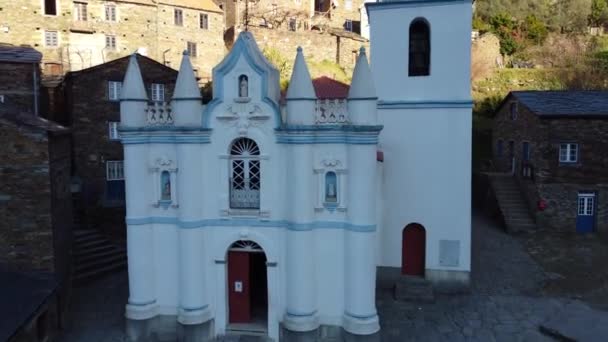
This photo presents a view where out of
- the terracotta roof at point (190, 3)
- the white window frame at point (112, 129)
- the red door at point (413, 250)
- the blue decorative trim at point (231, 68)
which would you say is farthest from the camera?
the terracotta roof at point (190, 3)

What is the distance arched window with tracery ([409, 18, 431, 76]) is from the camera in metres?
16.5

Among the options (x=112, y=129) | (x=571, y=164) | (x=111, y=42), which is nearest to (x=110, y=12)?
(x=111, y=42)

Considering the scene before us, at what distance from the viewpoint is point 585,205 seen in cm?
2369

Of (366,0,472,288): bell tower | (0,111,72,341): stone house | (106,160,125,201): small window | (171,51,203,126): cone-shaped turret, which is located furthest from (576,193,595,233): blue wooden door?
(0,111,72,341): stone house

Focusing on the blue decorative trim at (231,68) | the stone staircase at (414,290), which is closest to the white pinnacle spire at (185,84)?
the blue decorative trim at (231,68)

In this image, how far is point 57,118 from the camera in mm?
25438

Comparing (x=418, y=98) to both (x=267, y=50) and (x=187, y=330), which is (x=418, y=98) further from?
(x=267, y=50)

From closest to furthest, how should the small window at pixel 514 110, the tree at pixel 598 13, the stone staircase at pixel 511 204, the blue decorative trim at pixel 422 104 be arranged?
the blue decorative trim at pixel 422 104, the stone staircase at pixel 511 204, the small window at pixel 514 110, the tree at pixel 598 13

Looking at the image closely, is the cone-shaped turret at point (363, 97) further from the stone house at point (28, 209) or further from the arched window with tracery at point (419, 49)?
the stone house at point (28, 209)

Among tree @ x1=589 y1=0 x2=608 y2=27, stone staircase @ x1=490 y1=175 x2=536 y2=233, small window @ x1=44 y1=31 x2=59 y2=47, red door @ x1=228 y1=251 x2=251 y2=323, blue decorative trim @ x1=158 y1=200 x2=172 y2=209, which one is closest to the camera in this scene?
blue decorative trim @ x1=158 y1=200 x2=172 y2=209

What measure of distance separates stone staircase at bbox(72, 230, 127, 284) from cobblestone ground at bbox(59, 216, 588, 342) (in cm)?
50

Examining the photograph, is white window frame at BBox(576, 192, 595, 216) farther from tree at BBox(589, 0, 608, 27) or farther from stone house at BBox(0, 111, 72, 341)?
tree at BBox(589, 0, 608, 27)

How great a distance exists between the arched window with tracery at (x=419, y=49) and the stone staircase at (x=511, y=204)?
1167 cm

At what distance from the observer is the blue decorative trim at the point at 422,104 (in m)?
15.9
